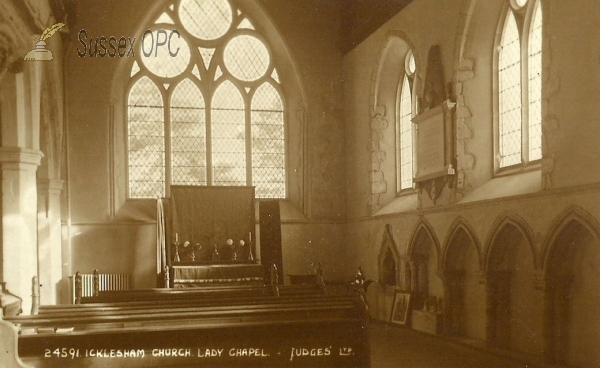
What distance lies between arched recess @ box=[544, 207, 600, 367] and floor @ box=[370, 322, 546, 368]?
1.46 feet

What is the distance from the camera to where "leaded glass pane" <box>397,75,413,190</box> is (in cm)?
1227

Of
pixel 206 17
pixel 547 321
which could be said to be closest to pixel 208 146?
pixel 206 17

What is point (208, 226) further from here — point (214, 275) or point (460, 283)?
point (460, 283)

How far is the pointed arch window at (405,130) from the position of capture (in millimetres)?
12180

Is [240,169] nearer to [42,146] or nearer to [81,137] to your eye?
[81,137]

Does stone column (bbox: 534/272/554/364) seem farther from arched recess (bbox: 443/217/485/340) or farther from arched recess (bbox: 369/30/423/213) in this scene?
arched recess (bbox: 369/30/423/213)

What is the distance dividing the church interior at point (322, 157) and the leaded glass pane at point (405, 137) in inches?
1.8

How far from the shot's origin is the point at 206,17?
46.4ft

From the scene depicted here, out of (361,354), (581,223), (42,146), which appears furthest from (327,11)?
(361,354)

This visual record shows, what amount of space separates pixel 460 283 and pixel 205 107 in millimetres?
6497

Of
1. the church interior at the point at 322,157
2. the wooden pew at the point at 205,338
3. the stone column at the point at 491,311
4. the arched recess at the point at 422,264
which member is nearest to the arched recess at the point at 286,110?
the church interior at the point at 322,157

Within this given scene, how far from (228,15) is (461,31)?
5.92 m

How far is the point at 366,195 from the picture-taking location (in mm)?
13102

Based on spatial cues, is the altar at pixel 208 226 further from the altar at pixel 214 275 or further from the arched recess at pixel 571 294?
the arched recess at pixel 571 294
